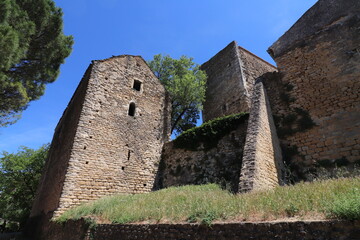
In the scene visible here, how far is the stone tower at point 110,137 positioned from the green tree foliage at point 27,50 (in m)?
2.08

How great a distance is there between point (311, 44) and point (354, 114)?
3784mm

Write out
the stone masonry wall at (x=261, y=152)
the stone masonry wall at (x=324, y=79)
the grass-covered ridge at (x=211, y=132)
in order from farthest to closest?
the grass-covered ridge at (x=211, y=132) → the stone masonry wall at (x=324, y=79) → the stone masonry wall at (x=261, y=152)

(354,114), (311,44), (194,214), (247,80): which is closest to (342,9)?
(311,44)

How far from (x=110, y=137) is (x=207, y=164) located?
556cm

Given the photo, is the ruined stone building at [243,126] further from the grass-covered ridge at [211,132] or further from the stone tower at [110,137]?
the grass-covered ridge at [211,132]

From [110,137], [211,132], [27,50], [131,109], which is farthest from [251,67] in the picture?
[27,50]

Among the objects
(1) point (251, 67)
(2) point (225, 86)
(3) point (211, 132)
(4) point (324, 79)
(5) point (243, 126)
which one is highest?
(1) point (251, 67)

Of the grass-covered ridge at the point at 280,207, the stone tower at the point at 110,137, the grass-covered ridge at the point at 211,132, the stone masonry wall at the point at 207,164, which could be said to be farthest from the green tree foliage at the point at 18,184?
the grass-covered ridge at the point at 280,207

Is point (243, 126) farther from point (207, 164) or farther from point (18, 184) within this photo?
point (18, 184)

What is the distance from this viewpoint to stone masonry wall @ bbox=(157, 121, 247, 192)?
32.8 feet

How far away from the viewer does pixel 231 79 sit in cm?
1794

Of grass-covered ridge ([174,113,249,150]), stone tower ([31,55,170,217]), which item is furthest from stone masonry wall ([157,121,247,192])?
stone tower ([31,55,170,217])

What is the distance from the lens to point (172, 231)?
468 centimetres

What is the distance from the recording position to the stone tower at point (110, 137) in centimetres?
1075
